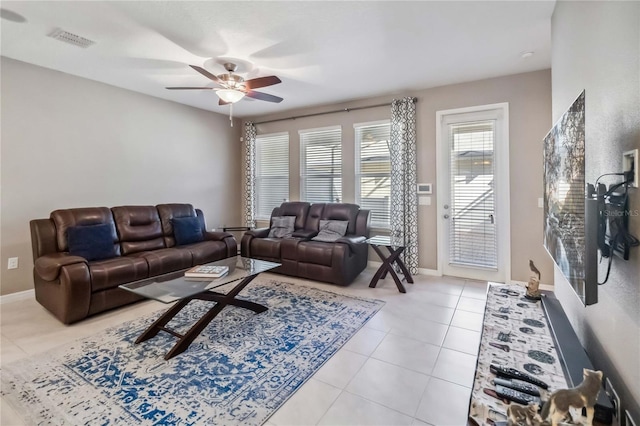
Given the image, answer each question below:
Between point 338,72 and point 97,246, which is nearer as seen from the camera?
point 97,246

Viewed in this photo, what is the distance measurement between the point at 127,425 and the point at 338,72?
386cm

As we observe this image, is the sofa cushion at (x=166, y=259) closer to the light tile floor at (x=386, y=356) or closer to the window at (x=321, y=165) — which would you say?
the light tile floor at (x=386, y=356)

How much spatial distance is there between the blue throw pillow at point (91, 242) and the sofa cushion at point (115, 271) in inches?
5.9

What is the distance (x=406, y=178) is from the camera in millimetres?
4441

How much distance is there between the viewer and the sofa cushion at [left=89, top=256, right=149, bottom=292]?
2.94 meters

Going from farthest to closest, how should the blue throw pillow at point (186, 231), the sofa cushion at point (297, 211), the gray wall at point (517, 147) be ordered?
1. the sofa cushion at point (297, 211)
2. the blue throw pillow at point (186, 231)
3. the gray wall at point (517, 147)

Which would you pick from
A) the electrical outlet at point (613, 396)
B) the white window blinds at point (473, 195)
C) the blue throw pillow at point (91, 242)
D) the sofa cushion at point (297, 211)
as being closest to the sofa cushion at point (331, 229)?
the sofa cushion at point (297, 211)

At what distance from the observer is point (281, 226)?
16.2 ft

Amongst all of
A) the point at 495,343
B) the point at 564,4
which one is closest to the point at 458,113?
the point at 564,4

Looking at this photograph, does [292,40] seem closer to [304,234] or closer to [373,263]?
[304,234]

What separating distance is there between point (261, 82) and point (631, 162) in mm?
2940

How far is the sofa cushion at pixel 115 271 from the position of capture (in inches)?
116

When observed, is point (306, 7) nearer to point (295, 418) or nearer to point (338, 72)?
point (338, 72)

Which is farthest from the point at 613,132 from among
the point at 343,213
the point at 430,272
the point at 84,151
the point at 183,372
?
the point at 84,151
